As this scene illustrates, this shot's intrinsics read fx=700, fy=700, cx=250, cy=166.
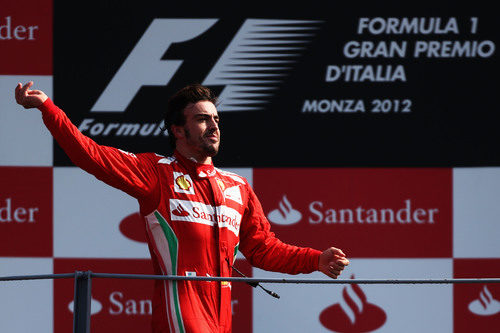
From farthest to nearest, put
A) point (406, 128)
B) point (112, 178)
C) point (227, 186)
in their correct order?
point (406, 128) → point (227, 186) → point (112, 178)

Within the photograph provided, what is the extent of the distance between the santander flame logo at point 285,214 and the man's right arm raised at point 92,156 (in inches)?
41.9

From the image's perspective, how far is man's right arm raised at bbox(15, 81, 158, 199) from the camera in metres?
1.84

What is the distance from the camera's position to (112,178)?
1949mm

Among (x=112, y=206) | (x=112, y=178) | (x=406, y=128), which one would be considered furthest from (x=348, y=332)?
(x=112, y=178)

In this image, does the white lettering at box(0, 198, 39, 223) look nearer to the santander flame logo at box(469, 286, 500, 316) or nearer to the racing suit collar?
the racing suit collar

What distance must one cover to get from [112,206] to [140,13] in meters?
0.86

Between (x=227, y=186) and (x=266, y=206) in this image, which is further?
(x=266, y=206)

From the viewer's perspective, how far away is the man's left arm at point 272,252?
6.86 ft

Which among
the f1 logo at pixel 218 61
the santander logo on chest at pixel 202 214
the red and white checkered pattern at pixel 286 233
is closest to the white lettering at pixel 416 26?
the f1 logo at pixel 218 61

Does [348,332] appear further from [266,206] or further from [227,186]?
[227,186]

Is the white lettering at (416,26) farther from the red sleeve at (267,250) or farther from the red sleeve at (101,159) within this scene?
the red sleeve at (101,159)

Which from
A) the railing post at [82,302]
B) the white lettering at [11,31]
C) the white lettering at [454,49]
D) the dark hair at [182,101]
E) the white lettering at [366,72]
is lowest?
the railing post at [82,302]

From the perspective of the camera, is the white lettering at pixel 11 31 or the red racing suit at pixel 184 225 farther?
the white lettering at pixel 11 31

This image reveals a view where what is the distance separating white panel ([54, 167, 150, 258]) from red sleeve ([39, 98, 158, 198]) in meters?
1.02
